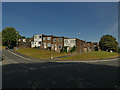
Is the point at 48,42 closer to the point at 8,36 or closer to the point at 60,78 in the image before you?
the point at 60,78

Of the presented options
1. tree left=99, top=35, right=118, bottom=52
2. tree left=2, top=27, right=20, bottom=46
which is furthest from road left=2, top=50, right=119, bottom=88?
tree left=2, top=27, right=20, bottom=46

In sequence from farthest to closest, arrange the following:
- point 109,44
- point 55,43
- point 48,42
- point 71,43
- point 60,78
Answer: point 109,44 → point 48,42 → point 55,43 → point 71,43 → point 60,78

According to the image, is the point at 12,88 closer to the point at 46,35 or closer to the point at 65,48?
the point at 65,48

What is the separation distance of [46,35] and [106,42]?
1722 inches

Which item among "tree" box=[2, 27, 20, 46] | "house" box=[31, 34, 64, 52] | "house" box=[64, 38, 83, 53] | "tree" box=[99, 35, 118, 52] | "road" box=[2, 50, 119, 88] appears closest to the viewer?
"road" box=[2, 50, 119, 88]

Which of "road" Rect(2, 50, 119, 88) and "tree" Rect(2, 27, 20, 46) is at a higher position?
"tree" Rect(2, 27, 20, 46)

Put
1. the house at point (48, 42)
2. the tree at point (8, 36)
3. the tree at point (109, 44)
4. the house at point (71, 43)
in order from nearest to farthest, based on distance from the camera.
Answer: the house at point (71, 43) < the house at point (48, 42) < the tree at point (109, 44) < the tree at point (8, 36)

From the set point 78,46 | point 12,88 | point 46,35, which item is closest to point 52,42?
point 46,35

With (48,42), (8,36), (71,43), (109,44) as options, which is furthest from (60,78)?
(8,36)

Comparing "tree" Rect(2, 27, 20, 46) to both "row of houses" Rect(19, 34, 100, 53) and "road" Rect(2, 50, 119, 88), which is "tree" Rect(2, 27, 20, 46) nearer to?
"row of houses" Rect(19, 34, 100, 53)

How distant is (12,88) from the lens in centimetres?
487

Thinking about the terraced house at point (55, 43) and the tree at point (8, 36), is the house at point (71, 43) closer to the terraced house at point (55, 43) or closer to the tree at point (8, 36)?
the terraced house at point (55, 43)

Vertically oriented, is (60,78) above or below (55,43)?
below

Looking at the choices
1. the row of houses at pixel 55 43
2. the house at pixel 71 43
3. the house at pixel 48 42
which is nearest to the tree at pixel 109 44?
the row of houses at pixel 55 43
